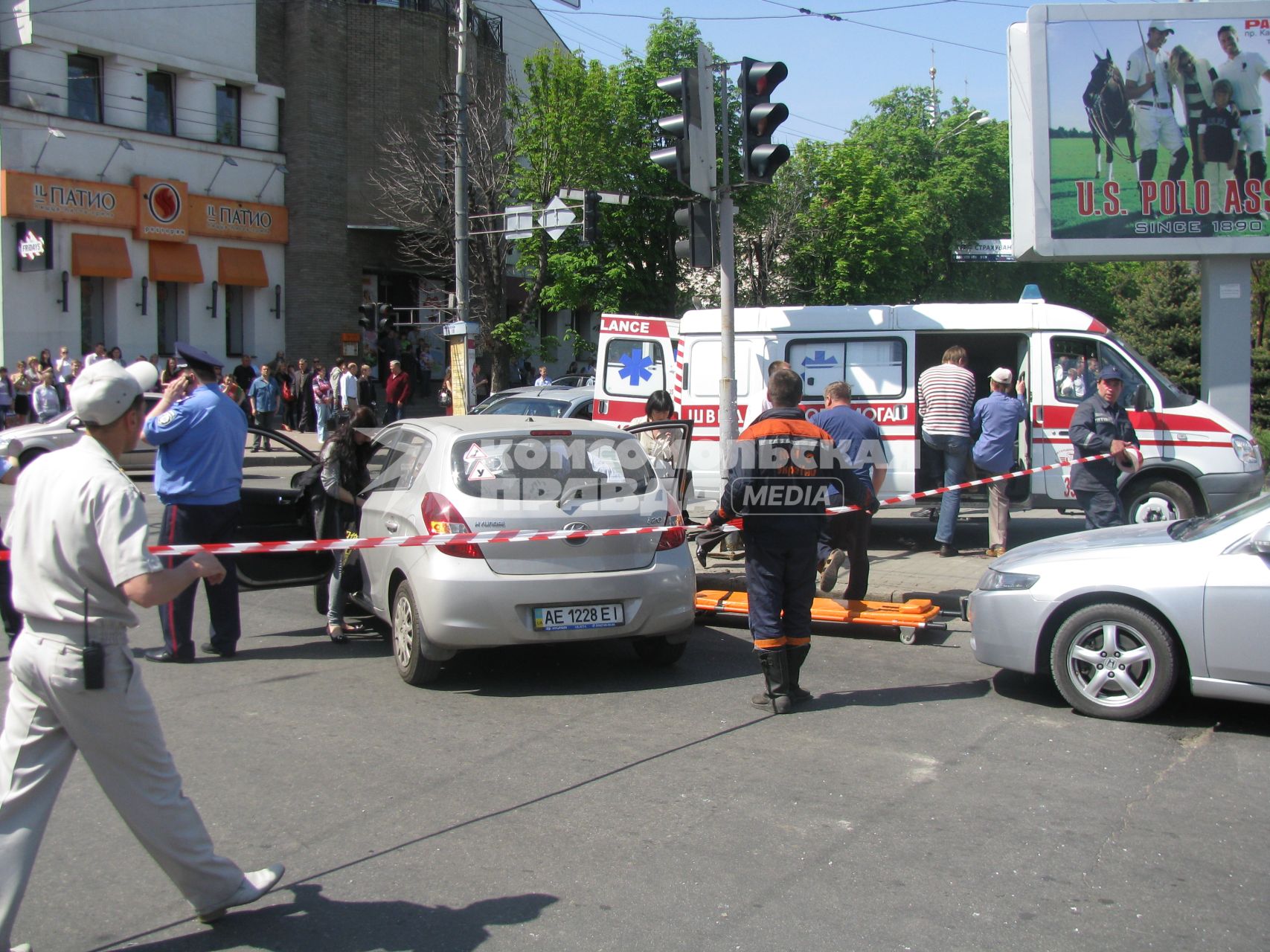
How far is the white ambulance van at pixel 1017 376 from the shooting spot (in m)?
11.6

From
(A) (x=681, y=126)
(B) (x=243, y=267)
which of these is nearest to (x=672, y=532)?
(A) (x=681, y=126)

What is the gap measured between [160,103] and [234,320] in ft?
18.0

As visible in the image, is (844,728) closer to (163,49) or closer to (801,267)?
(163,49)

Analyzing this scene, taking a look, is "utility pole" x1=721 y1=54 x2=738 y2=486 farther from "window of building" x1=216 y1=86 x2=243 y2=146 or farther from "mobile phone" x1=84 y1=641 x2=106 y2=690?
"window of building" x1=216 y1=86 x2=243 y2=146

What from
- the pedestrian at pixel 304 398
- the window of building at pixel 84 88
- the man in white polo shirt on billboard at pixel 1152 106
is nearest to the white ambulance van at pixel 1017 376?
the man in white polo shirt on billboard at pixel 1152 106

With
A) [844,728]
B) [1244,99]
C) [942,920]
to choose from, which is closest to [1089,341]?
A: [1244,99]

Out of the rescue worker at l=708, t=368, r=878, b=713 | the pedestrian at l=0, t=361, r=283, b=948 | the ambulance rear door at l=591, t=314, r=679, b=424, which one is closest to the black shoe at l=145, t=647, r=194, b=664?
the rescue worker at l=708, t=368, r=878, b=713

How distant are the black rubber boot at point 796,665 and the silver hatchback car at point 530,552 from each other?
853 mm

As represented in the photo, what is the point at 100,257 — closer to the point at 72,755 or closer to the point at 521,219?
the point at 521,219

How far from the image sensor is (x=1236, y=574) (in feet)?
19.4

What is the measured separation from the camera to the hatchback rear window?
690 cm

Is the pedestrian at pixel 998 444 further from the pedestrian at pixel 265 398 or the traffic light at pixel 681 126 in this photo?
the pedestrian at pixel 265 398

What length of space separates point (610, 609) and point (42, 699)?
3747 mm

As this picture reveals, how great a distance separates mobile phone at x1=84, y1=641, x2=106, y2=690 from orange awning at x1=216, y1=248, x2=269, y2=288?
90.6 feet
